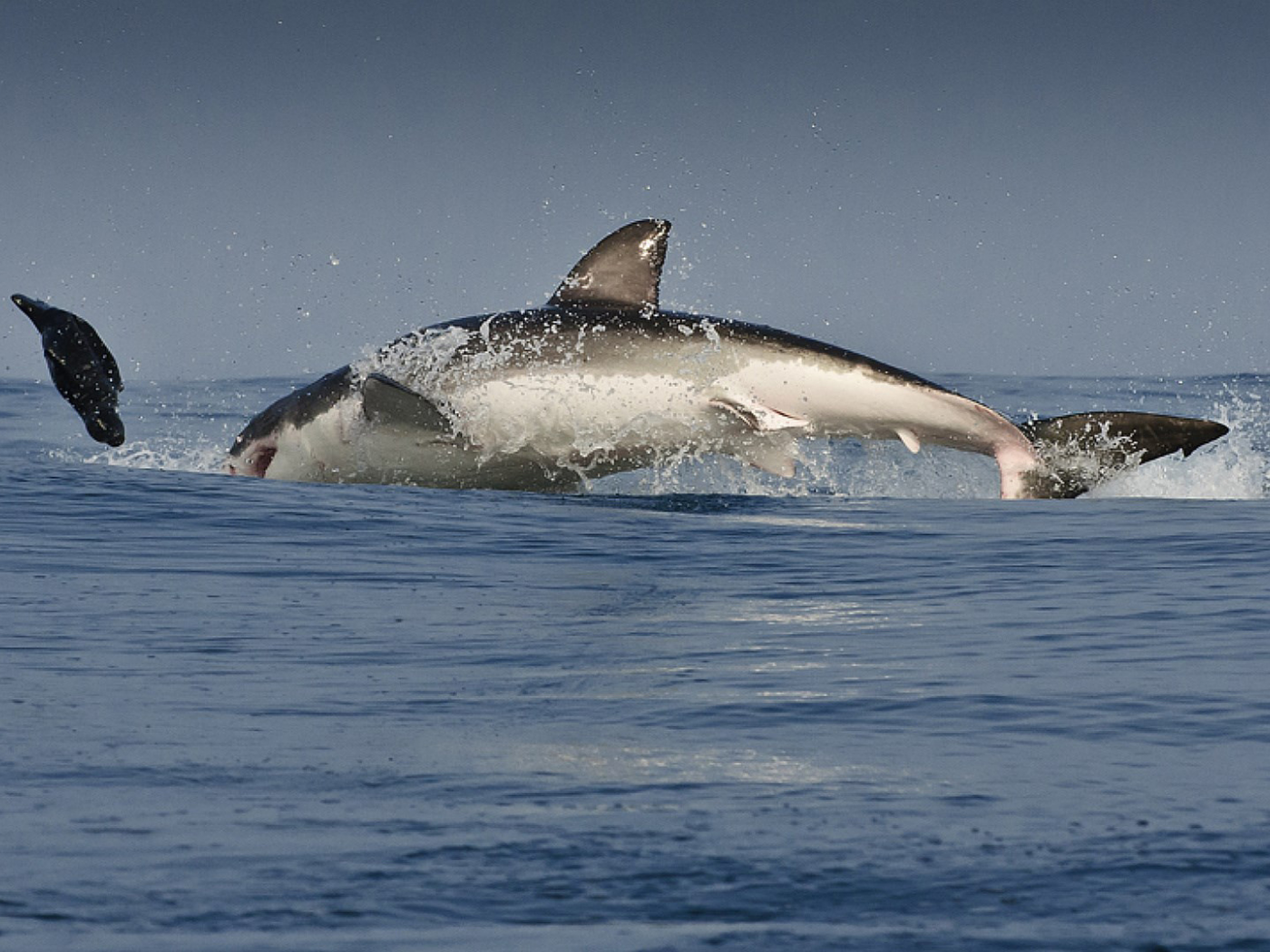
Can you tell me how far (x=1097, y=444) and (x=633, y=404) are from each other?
350 cm

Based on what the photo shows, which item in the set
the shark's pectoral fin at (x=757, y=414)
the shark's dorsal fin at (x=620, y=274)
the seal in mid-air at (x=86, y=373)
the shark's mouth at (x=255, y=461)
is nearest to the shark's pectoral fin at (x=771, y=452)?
the shark's pectoral fin at (x=757, y=414)

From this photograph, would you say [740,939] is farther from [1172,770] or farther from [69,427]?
[69,427]

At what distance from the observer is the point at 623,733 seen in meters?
5.00

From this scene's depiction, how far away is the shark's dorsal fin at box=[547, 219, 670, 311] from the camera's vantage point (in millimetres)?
12148

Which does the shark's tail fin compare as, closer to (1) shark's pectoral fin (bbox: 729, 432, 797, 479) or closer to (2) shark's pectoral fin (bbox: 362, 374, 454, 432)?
(1) shark's pectoral fin (bbox: 729, 432, 797, 479)

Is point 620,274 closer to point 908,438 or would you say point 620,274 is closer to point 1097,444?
point 908,438

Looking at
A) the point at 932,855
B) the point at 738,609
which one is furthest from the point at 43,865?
the point at 738,609

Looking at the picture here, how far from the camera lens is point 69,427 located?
24328 millimetres

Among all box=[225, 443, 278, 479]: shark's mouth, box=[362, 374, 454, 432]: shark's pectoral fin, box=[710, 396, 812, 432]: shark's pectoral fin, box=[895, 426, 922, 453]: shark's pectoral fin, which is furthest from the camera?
box=[225, 443, 278, 479]: shark's mouth

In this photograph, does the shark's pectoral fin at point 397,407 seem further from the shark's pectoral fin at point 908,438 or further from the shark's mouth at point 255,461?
the shark's pectoral fin at point 908,438

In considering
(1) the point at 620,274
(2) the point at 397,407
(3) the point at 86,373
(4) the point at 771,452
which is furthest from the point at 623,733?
(3) the point at 86,373

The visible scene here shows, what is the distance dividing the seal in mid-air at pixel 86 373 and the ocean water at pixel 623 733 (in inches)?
46.0

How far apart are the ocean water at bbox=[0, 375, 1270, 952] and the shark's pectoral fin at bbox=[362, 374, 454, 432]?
2.77ft

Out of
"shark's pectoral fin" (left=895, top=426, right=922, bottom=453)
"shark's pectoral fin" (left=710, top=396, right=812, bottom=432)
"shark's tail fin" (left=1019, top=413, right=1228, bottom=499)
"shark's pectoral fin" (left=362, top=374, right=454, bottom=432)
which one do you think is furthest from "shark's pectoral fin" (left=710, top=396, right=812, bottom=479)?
"shark's pectoral fin" (left=362, top=374, right=454, bottom=432)
